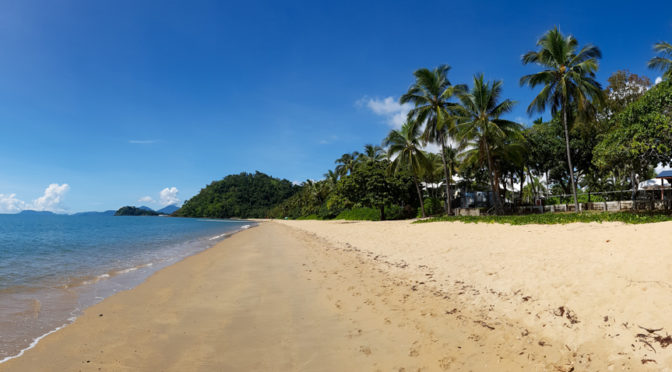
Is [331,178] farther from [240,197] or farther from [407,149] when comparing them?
[240,197]

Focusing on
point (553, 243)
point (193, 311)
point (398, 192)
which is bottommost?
point (193, 311)

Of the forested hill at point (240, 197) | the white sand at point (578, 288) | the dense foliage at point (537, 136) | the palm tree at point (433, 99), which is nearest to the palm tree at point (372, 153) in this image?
the dense foliage at point (537, 136)

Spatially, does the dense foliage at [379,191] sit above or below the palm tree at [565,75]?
below

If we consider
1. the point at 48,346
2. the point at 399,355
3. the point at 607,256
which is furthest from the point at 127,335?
the point at 607,256

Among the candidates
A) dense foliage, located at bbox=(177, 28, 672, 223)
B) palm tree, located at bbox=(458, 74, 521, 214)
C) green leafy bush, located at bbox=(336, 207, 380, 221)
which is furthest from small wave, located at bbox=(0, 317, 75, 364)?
green leafy bush, located at bbox=(336, 207, 380, 221)

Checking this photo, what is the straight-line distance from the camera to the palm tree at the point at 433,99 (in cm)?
2630

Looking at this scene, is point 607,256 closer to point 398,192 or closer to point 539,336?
point 539,336

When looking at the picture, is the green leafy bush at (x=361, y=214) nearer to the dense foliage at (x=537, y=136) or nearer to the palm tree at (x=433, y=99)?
the dense foliage at (x=537, y=136)

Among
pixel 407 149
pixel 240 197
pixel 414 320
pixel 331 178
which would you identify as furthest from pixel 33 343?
pixel 240 197

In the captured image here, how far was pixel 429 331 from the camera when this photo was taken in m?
4.37

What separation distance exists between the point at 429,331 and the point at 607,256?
4376 mm

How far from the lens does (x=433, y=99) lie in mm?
26922

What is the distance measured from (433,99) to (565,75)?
9.28 meters

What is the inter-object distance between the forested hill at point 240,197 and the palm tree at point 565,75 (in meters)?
112
